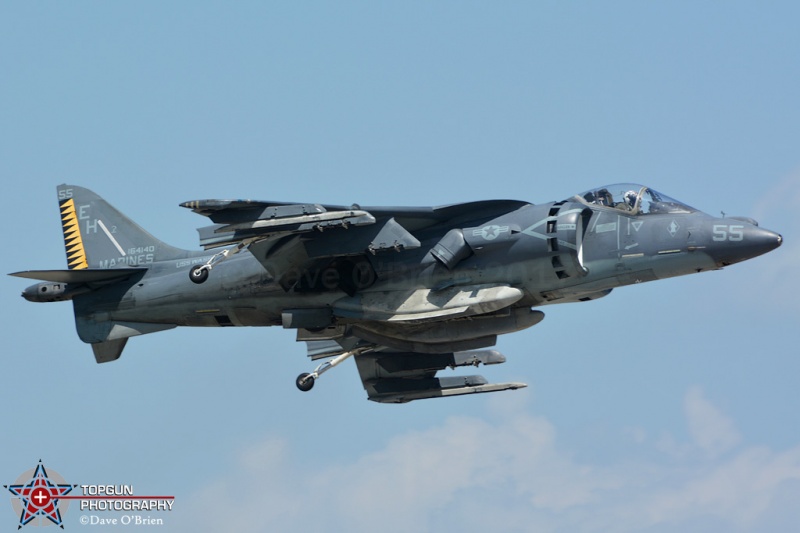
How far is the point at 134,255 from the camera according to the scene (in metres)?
24.8

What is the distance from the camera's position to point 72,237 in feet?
84.1

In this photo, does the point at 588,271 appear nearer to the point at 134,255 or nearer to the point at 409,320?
the point at 409,320

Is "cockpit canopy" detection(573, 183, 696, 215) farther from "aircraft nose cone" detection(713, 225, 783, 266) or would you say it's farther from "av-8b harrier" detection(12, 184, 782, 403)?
"aircraft nose cone" detection(713, 225, 783, 266)

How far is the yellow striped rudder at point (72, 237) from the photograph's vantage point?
83.3ft

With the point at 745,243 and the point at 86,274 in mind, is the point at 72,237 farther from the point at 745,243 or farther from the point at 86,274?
the point at 745,243

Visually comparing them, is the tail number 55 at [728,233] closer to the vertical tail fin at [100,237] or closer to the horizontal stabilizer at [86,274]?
the vertical tail fin at [100,237]

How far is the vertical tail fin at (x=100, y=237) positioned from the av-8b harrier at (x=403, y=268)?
2.63 feet

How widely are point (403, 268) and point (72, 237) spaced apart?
25.8ft

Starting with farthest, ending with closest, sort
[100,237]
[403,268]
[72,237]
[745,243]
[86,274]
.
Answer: [72,237], [100,237], [86,274], [403,268], [745,243]

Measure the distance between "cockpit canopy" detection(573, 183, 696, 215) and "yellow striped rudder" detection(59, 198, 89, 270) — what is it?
10.1 metres

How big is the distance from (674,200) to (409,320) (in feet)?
15.5

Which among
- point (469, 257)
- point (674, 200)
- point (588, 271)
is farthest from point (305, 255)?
point (674, 200)

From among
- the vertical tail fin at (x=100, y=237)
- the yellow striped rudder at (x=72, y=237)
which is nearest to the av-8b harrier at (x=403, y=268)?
the vertical tail fin at (x=100, y=237)

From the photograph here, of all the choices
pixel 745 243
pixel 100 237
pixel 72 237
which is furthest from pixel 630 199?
pixel 72 237
